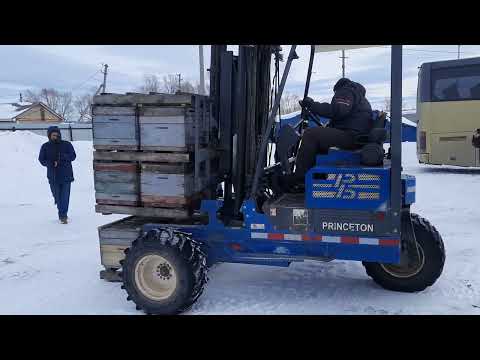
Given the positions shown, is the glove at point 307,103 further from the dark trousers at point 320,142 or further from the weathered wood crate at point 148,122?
the weathered wood crate at point 148,122

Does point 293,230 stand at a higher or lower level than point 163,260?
higher

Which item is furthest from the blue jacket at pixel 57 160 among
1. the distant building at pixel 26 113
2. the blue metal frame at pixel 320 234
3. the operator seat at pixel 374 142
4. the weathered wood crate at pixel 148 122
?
the distant building at pixel 26 113

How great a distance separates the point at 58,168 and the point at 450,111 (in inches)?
451

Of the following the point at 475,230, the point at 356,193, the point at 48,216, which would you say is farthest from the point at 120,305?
the point at 475,230

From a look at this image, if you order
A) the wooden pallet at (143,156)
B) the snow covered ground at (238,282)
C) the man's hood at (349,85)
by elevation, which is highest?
the man's hood at (349,85)

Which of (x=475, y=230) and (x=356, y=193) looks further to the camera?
(x=475, y=230)

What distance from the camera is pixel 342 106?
15.3 ft

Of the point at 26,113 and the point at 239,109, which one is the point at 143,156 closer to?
the point at 239,109

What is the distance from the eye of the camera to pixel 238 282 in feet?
17.3

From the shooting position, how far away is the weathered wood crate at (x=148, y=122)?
15.2ft

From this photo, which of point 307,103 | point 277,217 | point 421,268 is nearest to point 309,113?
point 307,103

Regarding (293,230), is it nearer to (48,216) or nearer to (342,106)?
(342,106)

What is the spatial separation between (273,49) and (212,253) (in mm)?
2358

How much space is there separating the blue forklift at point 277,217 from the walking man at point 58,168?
3978mm
